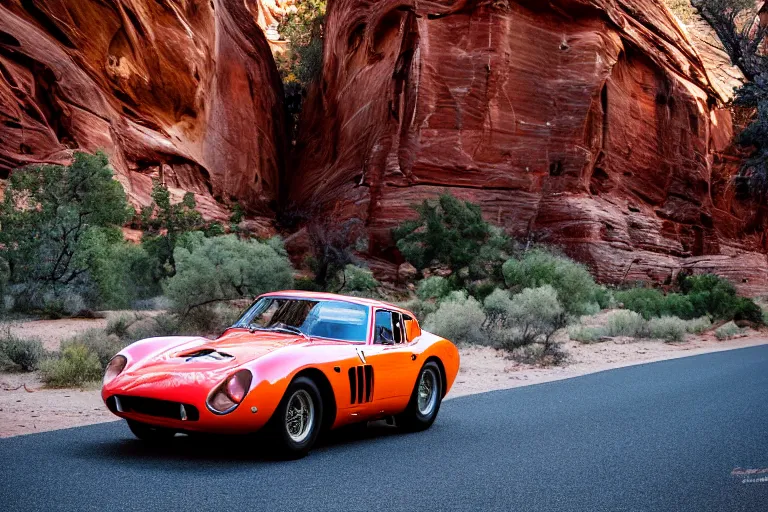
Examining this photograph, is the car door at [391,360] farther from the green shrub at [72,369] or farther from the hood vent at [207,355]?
the green shrub at [72,369]

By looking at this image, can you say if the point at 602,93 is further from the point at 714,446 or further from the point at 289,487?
the point at 289,487

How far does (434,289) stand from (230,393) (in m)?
20.8

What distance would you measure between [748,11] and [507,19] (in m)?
27.8

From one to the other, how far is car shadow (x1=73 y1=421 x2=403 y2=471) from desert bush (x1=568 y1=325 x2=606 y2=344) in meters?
15.1

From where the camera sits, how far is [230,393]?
18.3 ft

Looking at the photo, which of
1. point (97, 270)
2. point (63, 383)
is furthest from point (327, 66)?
point (63, 383)

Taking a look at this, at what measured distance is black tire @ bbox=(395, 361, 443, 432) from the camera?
7707 mm

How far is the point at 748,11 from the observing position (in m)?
55.8

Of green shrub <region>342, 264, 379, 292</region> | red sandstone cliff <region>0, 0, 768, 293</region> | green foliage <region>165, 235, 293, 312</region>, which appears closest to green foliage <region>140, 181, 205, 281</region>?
green foliage <region>165, 235, 293, 312</region>

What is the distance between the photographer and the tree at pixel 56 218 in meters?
19.9

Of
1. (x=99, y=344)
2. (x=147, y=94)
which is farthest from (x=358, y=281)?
(x=147, y=94)

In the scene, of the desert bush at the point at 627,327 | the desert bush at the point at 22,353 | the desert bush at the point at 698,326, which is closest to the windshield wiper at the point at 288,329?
the desert bush at the point at 22,353

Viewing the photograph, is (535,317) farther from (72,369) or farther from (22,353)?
(22,353)

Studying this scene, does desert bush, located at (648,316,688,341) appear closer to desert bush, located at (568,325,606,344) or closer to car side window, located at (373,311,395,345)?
desert bush, located at (568,325,606,344)
